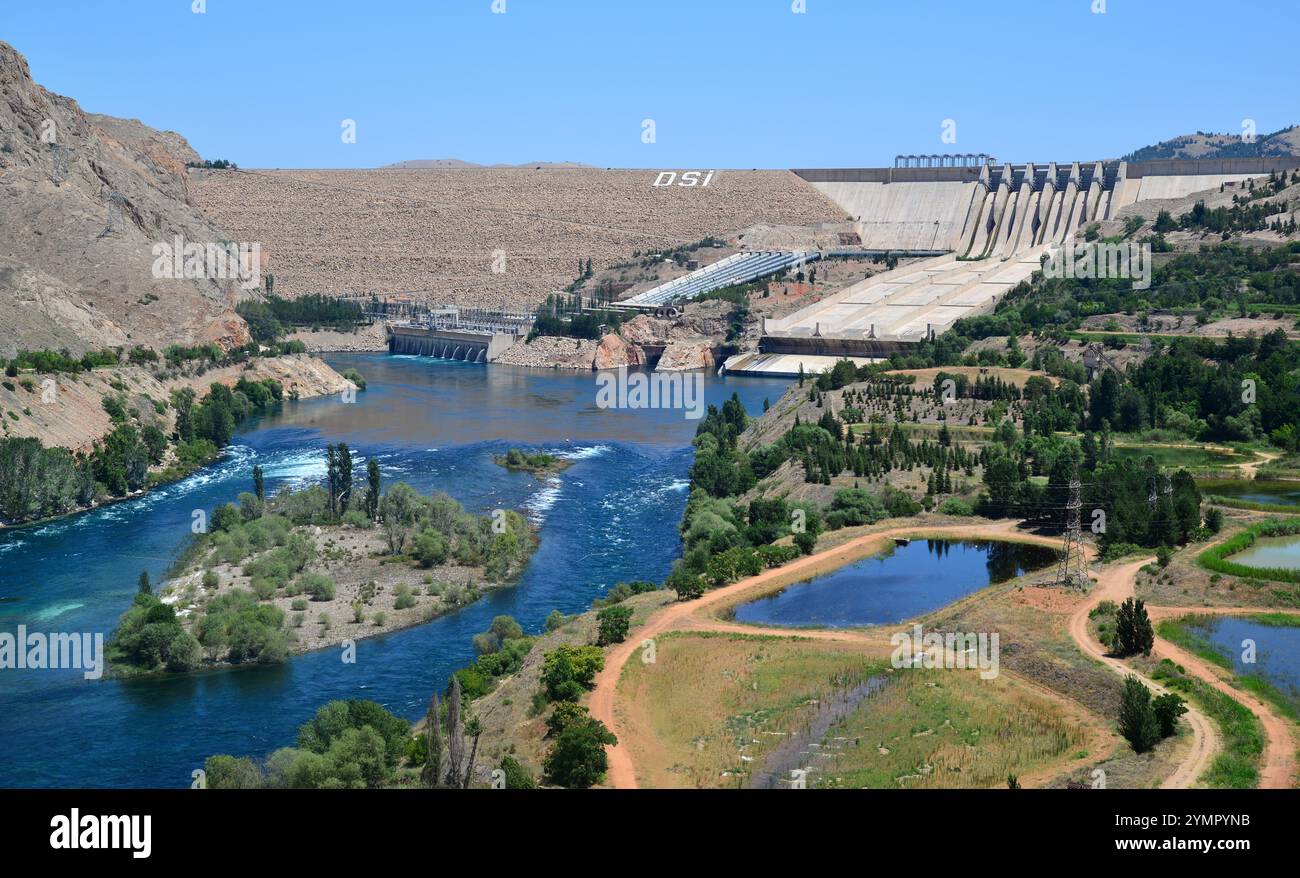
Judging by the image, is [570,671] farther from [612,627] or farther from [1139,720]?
[1139,720]

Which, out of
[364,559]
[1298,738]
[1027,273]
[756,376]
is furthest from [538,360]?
[1298,738]

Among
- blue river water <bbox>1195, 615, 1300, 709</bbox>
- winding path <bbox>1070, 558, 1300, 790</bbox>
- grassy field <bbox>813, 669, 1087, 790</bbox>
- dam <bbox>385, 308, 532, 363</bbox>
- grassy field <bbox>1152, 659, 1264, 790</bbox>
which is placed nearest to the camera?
grassy field <bbox>1152, 659, 1264, 790</bbox>

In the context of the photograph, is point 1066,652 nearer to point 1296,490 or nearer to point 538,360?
point 1296,490

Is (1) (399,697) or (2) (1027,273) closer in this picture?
(1) (399,697)

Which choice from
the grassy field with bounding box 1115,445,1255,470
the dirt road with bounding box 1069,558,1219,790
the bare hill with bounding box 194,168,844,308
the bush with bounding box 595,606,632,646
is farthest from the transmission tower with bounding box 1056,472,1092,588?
the bare hill with bounding box 194,168,844,308

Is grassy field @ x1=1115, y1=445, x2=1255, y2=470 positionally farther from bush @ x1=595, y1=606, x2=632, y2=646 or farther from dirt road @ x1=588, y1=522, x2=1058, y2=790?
bush @ x1=595, y1=606, x2=632, y2=646
